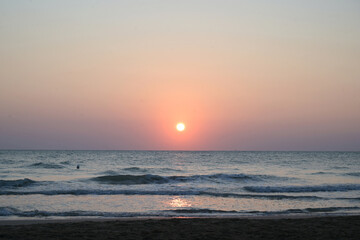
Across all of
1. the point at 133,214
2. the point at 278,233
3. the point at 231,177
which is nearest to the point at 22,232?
the point at 133,214

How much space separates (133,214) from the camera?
591 inches

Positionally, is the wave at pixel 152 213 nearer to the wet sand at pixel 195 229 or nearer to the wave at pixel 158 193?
the wet sand at pixel 195 229

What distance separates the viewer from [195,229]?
1105 centimetres

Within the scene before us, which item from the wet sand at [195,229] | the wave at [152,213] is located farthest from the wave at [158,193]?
the wet sand at [195,229]

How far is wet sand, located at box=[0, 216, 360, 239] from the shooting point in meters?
10.0

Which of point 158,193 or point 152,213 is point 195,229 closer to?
point 152,213

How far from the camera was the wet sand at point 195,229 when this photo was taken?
10.0 m

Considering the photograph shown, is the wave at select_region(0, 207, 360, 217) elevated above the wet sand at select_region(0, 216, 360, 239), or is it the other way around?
the wet sand at select_region(0, 216, 360, 239)

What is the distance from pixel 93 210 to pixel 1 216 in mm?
3591

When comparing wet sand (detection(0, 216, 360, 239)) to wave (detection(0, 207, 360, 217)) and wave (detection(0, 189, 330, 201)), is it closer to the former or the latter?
wave (detection(0, 207, 360, 217))

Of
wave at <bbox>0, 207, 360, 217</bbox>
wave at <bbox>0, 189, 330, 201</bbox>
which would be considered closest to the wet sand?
wave at <bbox>0, 207, 360, 217</bbox>

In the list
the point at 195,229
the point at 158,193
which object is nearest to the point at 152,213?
the point at 195,229

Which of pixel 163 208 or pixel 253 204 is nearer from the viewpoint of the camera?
pixel 163 208

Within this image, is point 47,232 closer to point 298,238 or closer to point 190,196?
point 298,238
